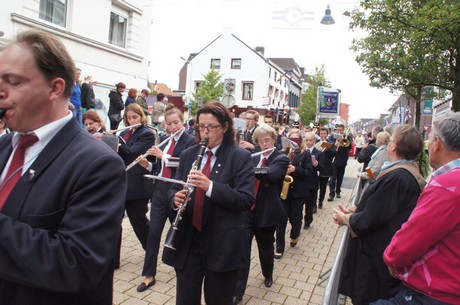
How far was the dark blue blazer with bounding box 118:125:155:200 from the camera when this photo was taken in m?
4.67

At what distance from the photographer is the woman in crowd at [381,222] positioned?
2.87m

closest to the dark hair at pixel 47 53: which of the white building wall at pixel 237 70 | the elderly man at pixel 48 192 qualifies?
the elderly man at pixel 48 192

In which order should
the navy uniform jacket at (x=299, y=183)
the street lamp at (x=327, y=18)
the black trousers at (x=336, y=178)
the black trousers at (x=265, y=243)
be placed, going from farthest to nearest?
1. the street lamp at (x=327, y=18)
2. the black trousers at (x=336, y=178)
3. the navy uniform jacket at (x=299, y=183)
4. the black trousers at (x=265, y=243)

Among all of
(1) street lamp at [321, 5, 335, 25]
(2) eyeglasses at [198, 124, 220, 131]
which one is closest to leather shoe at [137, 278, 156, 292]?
(2) eyeglasses at [198, 124, 220, 131]

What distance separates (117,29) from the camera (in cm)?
1742

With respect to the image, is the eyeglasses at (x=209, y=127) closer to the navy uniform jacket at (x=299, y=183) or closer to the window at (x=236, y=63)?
the navy uniform jacket at (x=299, y=183)

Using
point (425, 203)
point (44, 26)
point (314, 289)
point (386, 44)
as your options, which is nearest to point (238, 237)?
point (425, 203)

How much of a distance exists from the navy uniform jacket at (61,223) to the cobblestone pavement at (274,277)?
2805mm

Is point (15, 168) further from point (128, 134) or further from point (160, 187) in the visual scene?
point (128, 134)

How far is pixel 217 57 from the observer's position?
151 feet

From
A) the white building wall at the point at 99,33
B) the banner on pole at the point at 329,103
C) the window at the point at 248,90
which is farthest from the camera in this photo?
the window at the point at 248,90

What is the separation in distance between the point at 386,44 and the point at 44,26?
11767mm

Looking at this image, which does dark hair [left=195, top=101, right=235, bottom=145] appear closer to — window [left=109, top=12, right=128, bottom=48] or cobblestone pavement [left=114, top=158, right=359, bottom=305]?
cobblestone pavement [left=114, top=158, right=359, bottom=305]

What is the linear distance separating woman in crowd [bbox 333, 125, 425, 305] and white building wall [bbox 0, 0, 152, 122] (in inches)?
484
